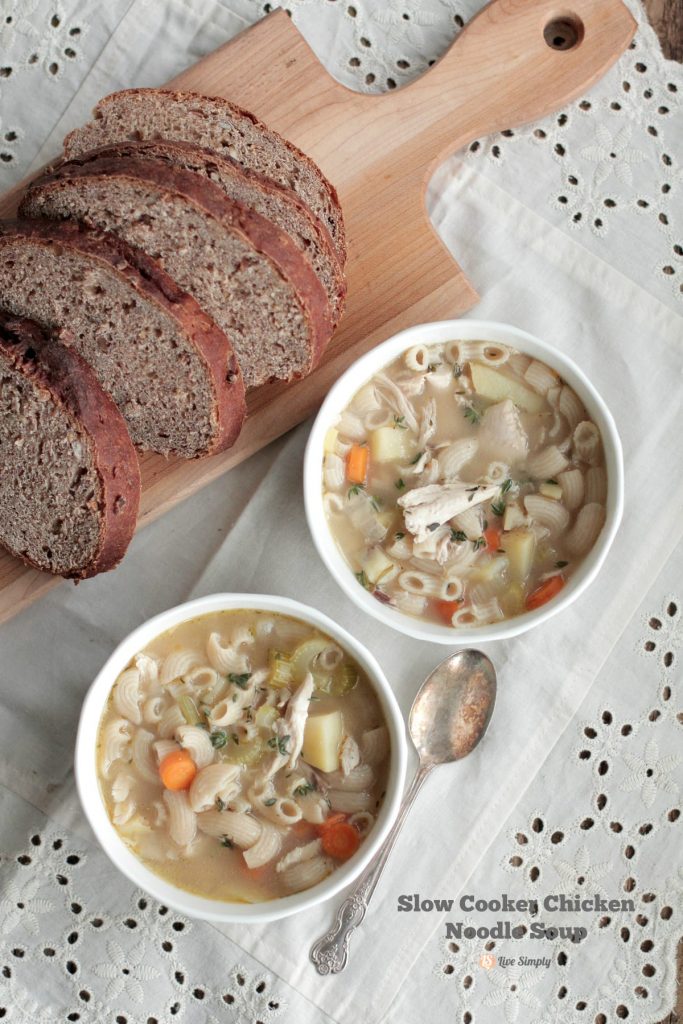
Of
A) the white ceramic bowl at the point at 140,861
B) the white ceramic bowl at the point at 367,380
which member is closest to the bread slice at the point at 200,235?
the white ceramic bowl at the point at 367,380

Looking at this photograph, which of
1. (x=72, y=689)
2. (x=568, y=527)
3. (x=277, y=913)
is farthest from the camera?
(x=72, y=689)

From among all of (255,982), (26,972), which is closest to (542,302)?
(255,982)

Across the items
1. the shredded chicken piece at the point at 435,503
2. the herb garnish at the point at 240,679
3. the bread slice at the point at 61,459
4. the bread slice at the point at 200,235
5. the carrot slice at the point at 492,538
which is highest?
the bread slice at the point at 200,235

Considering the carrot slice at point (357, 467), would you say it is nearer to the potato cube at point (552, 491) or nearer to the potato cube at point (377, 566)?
the potato cube at point (377, 566)

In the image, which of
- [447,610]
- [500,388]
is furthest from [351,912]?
[500,388]

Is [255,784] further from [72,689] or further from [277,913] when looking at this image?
[72,689]

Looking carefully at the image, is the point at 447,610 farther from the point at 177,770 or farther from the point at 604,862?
the point at 604,862

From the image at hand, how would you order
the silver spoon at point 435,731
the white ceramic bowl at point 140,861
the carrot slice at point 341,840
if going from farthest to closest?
the silver spoon at point 435,731
the carrot slice at point 341,840
the white ceramic bowl at point 140,861
